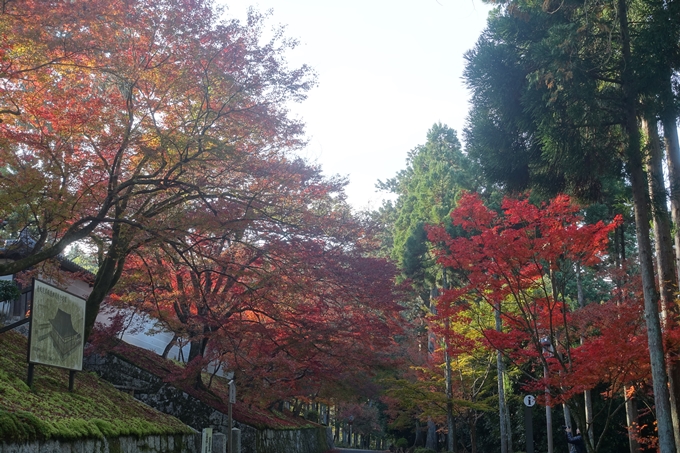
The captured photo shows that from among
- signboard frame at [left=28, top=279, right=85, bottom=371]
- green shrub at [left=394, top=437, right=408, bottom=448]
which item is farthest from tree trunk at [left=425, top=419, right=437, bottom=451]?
signboard frame at [left=28, top=279, right=85, bottom=371]

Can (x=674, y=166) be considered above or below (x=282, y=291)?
above

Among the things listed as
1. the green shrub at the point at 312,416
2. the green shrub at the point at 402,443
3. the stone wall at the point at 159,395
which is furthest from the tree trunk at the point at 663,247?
the green shrub at the point at 312,416

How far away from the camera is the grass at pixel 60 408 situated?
8.95m

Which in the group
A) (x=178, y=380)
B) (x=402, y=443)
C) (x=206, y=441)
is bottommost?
(x=402, y=443)

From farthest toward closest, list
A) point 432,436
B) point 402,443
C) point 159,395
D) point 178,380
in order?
point 402,443 < point 432,436 < point 159,395 < point 178,380

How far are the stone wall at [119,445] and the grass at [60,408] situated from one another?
4.0 inches

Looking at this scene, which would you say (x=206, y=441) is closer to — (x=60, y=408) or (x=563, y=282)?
(x=60, y=408)

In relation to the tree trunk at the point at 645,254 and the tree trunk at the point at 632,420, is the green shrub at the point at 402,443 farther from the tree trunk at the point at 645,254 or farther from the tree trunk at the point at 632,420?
the tree trunk at the point at 645,254

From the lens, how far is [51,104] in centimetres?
1120

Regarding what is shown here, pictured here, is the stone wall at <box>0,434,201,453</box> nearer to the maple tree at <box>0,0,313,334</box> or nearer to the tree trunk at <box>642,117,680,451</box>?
the maple tree at <box>0,0,313,334</box>

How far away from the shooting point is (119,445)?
11617 mm

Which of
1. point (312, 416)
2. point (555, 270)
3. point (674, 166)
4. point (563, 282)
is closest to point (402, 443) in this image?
point (312, 416)

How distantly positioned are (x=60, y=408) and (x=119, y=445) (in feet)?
4.57

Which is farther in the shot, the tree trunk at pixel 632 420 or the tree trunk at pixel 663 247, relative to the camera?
the tree trunk at pixel 632 420
